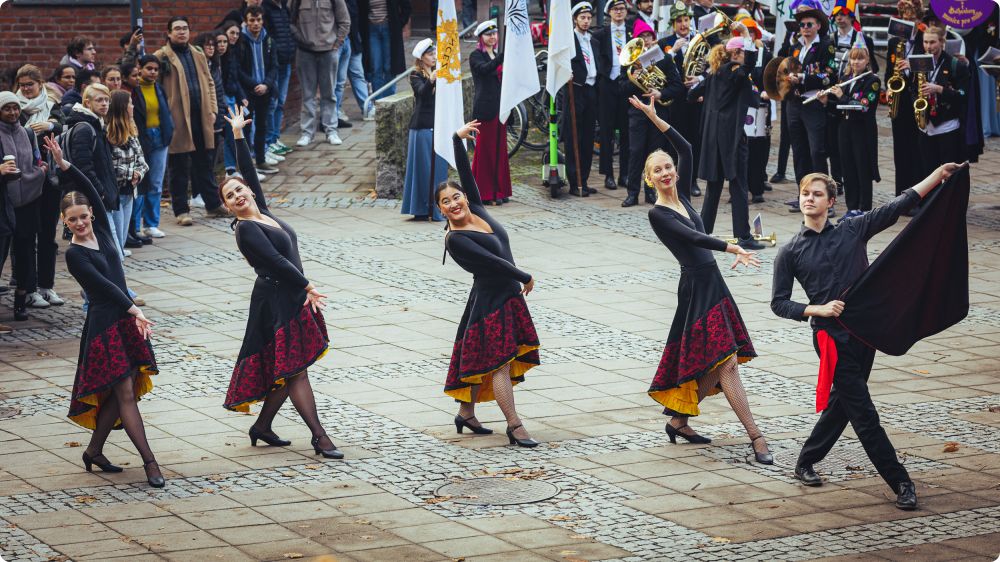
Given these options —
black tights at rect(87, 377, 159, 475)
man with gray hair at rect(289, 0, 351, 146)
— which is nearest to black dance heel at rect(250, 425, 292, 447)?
black tights at rect(87, 377, 159, 475)

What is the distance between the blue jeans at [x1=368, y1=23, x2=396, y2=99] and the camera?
20.8m

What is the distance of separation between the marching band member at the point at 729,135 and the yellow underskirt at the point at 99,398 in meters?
7.50

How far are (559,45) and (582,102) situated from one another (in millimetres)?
979

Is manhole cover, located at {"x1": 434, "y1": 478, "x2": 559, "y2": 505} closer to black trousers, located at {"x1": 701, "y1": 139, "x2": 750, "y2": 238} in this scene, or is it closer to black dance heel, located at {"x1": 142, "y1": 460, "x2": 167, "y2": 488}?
black dance heel, located at {"x1": 142, "y1": 460, "x2": 167, "y2": 488}

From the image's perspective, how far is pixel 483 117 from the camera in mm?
16406

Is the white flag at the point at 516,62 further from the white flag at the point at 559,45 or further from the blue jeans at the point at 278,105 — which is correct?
the blue jeans at the point at 278,105

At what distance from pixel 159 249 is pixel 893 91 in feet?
26.5

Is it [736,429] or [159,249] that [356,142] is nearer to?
[159,249]

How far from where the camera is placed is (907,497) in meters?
7.35

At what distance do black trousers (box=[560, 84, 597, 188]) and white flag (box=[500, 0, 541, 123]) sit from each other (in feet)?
3.10

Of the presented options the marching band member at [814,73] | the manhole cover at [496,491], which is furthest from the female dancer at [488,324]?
the marching band member at [814,73]

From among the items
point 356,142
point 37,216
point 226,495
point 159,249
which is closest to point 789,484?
point 226,495

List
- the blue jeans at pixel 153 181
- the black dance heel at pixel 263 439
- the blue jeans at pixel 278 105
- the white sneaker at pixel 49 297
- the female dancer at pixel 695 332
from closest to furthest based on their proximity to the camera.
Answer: the female dancer at pixel 695 332 < the black dance heel at pixel 263 439 < the white sneaker at pixel 49 297 < the blue jeans at pixel 153 181 < the blue jeans at pixel 278 105

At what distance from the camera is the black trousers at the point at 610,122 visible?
17219 millimetres
